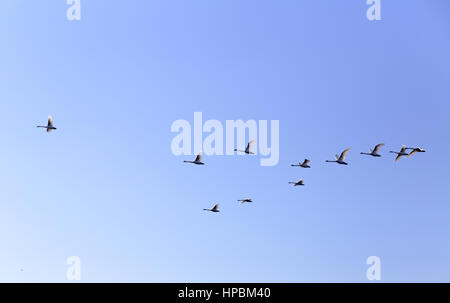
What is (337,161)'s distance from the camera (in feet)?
543
